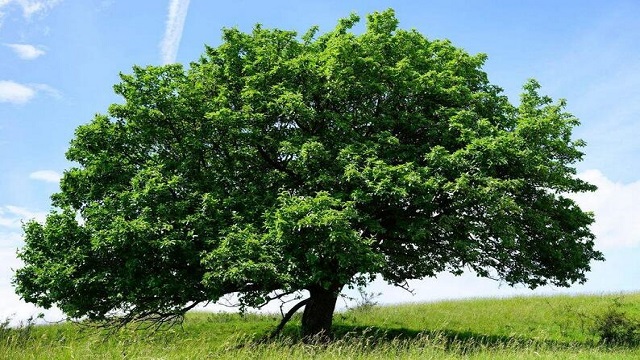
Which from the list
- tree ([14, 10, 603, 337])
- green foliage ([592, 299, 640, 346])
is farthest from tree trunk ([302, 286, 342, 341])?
green foliage ([592, 299, 640, 346])

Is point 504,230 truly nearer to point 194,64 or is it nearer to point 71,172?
point 194,64

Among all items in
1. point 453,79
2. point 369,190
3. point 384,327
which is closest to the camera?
point 369,190

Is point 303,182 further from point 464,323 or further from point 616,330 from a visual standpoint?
point 616,330

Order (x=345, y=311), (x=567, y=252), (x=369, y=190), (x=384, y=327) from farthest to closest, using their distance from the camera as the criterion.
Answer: (x=345, y=311), (x=384, y=327), (x=567, y=252), (x=369, y=190)

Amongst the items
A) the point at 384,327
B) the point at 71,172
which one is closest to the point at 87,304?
the point at 71,172

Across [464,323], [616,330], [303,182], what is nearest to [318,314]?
[303,182]

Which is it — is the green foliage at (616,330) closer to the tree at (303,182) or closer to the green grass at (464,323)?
the green grass at (464,323)

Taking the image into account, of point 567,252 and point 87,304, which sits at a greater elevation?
point 567,252

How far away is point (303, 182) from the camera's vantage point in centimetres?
2417

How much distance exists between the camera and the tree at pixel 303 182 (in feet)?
69.8

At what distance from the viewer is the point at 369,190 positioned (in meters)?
21.6

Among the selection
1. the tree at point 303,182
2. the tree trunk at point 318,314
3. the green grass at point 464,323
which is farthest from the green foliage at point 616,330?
the tree trunk at point 318,314

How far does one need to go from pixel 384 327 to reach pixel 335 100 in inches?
583

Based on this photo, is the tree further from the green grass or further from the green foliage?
the green foliage
